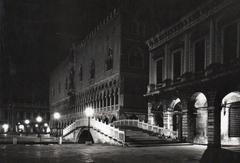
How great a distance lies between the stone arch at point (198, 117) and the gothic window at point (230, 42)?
435cm

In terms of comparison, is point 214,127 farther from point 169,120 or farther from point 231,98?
point 169,120

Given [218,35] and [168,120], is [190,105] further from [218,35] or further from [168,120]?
[218,35]

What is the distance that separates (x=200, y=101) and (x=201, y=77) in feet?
9.53

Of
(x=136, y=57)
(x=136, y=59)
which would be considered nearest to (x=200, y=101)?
(x=136, y=59)

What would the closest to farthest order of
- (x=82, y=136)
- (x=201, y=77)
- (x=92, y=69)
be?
(x=201, y=77) → (x=82, y=136) → (x=92, y=69)

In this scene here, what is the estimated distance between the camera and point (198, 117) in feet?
86.0

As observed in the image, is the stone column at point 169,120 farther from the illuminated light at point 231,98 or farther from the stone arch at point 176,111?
the illuminated light at point 231,98

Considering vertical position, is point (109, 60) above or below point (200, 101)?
above

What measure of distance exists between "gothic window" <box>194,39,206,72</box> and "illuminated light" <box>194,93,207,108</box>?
2271mm

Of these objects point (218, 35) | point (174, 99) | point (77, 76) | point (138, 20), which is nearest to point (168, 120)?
point (174, 99)

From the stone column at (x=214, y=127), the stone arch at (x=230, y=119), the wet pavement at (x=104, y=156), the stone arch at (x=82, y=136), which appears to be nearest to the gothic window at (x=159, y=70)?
the stone arch at (x=230, y=119)

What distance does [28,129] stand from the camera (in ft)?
271

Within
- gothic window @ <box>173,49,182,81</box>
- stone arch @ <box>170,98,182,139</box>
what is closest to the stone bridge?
stone arch @ <box>170,98,182,139</box>

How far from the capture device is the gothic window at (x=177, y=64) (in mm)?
29028
